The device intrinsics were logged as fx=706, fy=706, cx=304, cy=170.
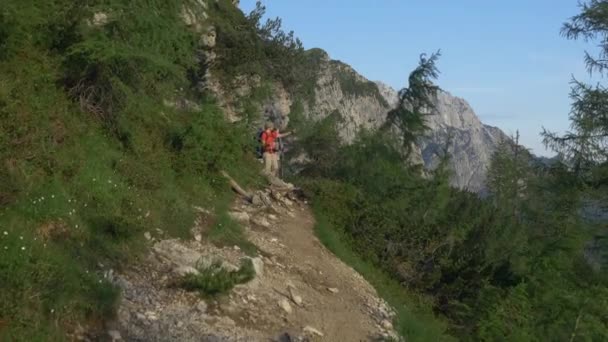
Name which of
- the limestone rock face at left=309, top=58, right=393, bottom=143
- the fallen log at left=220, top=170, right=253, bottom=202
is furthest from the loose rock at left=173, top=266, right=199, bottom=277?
the limestone rock face at left=309, top=58, right=393, bottom=143

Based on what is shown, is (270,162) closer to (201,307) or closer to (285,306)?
(285,306)

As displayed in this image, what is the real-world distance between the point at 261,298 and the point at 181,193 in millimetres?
3181

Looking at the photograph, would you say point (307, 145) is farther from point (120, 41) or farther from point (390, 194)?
point (120, 41)

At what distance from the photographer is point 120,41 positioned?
422 inches

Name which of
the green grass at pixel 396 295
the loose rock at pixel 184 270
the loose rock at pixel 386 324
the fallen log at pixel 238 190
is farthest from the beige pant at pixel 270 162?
the loose rock at pixel 184 270

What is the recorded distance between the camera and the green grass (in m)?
11.0

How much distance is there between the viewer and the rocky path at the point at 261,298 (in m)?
7.86

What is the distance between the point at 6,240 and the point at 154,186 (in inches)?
155

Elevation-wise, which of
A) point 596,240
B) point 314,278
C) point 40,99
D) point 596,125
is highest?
point 596,125

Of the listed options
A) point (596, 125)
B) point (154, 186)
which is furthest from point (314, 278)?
point (596, 125)

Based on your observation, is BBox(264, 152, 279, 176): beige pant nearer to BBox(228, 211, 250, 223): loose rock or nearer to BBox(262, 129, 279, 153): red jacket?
BBox(262, 129, 279, 153): red jacket

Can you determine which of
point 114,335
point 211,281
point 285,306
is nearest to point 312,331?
point 285,306

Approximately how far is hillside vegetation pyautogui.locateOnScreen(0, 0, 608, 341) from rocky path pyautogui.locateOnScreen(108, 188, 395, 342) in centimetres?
36

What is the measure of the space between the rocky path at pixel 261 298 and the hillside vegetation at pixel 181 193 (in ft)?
1.18
